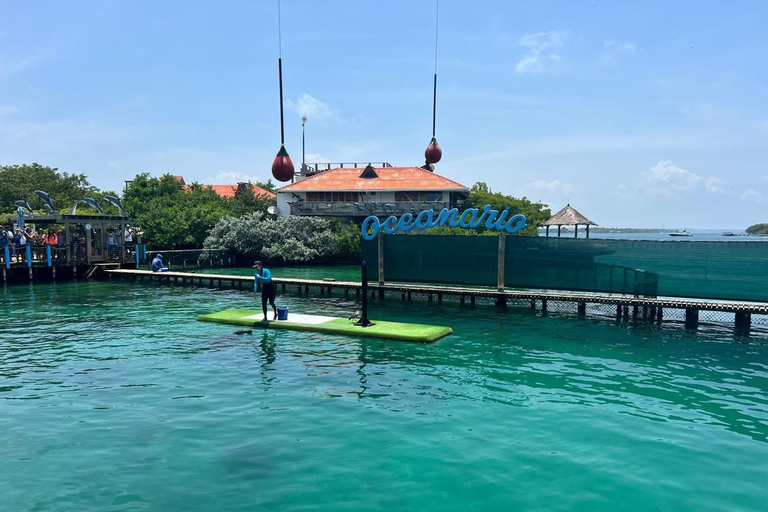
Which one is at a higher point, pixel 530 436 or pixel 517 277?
pixel 517 277

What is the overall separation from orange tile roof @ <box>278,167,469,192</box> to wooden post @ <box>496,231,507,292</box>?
27.9 metres

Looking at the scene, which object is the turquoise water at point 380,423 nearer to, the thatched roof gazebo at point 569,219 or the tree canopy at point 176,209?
the thatched roof gazebo at point 569,219

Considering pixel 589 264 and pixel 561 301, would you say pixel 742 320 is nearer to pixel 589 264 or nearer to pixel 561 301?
pixel 589 264

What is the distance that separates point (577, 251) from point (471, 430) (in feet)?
52.0

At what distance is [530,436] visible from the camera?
10.3m

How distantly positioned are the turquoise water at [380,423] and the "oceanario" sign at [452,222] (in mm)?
7420

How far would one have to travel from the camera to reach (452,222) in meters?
26.8

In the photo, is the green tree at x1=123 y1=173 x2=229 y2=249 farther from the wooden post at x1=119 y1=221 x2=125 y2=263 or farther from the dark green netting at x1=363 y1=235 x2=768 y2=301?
the dark green netting at x1=363 y1=235 x2=768 y2=301

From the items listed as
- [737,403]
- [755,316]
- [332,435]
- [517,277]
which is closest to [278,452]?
[332,435]

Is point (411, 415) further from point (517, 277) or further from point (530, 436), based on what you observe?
point (517, 277)

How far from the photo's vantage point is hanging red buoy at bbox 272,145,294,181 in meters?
37.1

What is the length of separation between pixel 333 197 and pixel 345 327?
127 feet

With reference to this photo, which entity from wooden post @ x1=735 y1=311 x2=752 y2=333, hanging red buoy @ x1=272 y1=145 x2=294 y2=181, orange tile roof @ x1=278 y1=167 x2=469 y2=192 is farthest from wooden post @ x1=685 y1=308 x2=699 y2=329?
orange tile roof @ x1=278 y1=167 x2=469 y2=192

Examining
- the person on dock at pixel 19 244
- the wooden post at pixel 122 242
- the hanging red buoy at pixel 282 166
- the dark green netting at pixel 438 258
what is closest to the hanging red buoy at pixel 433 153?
the hanging red buoy at pixel 282 166
